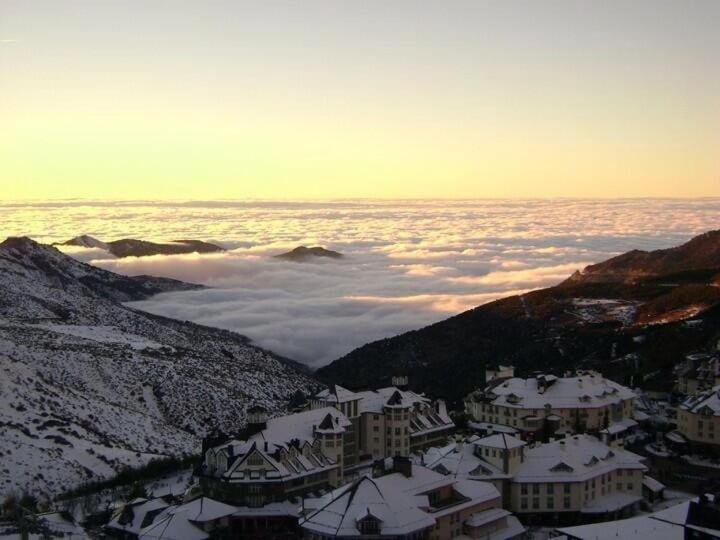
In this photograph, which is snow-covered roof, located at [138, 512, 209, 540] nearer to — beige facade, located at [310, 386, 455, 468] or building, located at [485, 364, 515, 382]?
beige facade, located at [310, 386, 455, 468]

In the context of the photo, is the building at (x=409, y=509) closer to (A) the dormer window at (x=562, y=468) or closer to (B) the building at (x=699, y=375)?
(A) the dormer window at (x=562, y=468)

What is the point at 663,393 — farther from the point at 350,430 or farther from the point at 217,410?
the point at 217,410

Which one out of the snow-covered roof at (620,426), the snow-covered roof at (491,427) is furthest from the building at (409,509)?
the snow-covered roof at (620,426)

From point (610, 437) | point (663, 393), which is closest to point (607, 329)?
point (663, 393)

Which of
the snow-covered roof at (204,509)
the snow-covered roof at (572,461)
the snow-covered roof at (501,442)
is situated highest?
the snow-covered roof at (501,442)

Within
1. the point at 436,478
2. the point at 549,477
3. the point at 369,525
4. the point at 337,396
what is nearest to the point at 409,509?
the point at 369,525

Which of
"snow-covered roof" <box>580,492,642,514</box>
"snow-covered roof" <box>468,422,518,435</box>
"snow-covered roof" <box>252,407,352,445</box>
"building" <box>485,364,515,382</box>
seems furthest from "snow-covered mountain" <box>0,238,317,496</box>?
"snow-covered roof" <box>580,492,642,514</box>

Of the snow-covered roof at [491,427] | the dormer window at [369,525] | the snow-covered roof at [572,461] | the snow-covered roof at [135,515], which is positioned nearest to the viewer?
the dormer window at [369,525]

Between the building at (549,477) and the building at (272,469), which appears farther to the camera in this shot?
the building at (549,477)

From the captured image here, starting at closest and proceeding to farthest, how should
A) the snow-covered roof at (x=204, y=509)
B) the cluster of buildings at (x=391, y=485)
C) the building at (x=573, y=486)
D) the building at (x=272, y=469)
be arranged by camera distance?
the cluster of buildings at (x=391, y=485) → the snow-covered roof at (x=204, y=509) → the building at (x=272, y=469) → the building at (x=573, y=486)

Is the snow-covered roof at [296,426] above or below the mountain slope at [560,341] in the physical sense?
above
